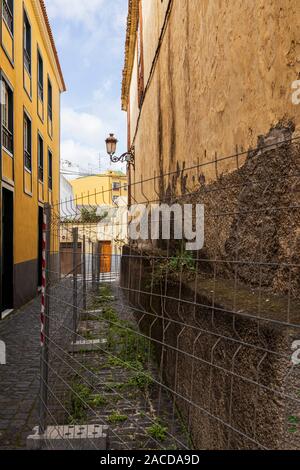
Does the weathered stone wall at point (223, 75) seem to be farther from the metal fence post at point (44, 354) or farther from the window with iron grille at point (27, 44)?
the window with iron grille at point (27, 44)

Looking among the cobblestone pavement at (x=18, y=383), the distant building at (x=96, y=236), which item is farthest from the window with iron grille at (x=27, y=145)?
the cobblestone pavement at (x=18, y=383)

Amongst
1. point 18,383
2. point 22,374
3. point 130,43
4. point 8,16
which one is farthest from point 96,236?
point 130,43

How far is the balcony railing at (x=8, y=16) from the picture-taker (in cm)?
1066

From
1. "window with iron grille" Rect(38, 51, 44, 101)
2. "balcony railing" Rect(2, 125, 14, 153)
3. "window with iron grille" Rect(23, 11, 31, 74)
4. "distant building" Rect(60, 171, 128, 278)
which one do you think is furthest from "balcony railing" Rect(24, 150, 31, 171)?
"window with iron grille" Rect(38, 51, 44, 101)

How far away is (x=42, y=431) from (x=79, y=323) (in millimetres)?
4789

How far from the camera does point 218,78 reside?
422cm

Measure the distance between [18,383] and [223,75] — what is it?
4.32 m

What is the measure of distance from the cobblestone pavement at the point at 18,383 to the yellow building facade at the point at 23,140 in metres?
2.33

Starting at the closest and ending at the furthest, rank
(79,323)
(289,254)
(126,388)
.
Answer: (289,254) → (126,388) → (79,323)

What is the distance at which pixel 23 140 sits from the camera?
12.7 metres

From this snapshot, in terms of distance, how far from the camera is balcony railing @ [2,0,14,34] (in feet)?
35.0
